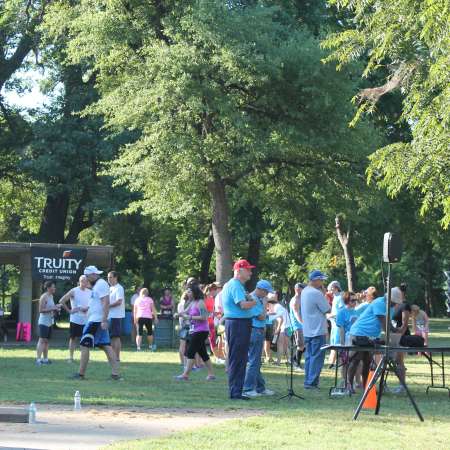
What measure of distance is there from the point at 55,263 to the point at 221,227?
509cm

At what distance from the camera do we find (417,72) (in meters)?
15.3

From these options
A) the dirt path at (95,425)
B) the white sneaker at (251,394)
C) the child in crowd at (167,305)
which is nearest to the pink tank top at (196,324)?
the white sneaker at (251,394)

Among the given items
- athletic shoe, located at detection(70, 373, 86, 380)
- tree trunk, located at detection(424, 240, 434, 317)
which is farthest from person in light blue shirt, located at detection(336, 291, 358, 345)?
tree trunk, located at detection(424, 240, 434, 317)

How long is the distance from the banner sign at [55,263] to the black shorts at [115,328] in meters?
10.7

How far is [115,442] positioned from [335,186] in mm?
21674

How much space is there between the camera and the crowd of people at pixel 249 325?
1439 cm

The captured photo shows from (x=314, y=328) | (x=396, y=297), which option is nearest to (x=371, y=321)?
(x=396, y=297)

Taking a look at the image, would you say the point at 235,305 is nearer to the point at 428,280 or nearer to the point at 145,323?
the point at 145,323

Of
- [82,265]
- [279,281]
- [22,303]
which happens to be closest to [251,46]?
[82,265]

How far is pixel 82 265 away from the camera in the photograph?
30891 millimetres

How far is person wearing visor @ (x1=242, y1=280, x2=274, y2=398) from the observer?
15.0m

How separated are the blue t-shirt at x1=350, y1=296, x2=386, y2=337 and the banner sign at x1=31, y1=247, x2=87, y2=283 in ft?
54.0

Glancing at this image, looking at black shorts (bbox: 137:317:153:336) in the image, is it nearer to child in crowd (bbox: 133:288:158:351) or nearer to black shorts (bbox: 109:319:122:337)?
child in crowd (bbox: 133:288:158:351)

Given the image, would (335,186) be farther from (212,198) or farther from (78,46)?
(78,46)
